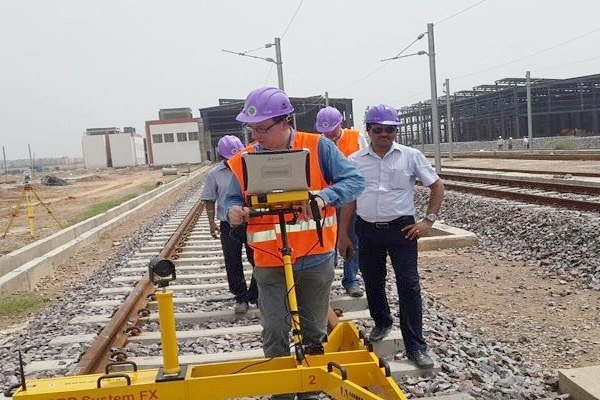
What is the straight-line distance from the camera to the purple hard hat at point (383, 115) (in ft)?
13.6

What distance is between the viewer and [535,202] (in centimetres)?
1193

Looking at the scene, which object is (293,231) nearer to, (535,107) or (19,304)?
(19,304)

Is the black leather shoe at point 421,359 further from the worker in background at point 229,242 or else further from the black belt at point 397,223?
the worker in background at point 229,242

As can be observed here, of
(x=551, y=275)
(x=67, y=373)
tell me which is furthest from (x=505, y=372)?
(x=551, y=275)

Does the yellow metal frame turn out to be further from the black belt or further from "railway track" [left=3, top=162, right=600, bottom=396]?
the black belt

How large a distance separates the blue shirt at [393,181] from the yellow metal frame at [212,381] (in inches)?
60.7

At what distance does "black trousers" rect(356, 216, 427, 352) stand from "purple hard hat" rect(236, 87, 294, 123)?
5.14 feet

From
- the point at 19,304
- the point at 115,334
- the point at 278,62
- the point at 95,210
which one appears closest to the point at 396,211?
the point at 115,334

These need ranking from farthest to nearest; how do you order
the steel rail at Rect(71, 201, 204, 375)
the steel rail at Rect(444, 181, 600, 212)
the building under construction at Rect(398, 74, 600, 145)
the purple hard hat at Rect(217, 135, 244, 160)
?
1. the building under construction at Rect(398, 74, 600, 145)
2. the steel rail at Rect(444, 181, 600, 212)
3. the purple hard hat at Rect(217, 135, 244, 160)
4. the steel rail at Rect(71, 201, 204, 375)

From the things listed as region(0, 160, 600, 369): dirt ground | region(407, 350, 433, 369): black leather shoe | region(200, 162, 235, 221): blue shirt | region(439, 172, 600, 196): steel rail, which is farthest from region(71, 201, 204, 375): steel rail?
region(439, 172, 600, 196): steel rail

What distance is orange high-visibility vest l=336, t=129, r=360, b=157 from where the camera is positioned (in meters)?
6.07

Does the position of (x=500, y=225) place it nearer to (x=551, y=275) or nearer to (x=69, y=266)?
(x=551, y=275)

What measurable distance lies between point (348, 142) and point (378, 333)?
7.30 feet

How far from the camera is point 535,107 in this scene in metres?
58.2
